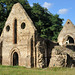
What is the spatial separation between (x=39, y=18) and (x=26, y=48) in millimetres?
15730

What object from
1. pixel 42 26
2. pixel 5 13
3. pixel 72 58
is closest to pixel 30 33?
pixel 72 58

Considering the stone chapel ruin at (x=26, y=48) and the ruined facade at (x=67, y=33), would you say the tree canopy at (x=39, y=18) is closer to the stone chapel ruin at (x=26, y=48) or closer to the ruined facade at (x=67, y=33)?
the ruined facade at (x=67, y=33)

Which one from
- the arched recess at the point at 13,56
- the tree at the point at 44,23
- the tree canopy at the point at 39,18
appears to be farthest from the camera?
the tree at the point at 44,23

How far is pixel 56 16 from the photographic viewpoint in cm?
3672

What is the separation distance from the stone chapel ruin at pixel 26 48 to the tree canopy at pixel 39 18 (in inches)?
324

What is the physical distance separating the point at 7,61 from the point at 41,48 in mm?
4857

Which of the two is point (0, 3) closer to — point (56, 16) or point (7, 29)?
point (7, 29)

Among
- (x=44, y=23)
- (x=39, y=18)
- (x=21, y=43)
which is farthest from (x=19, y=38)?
(x=44, y=23)

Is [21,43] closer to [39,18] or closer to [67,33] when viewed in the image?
[67,33]

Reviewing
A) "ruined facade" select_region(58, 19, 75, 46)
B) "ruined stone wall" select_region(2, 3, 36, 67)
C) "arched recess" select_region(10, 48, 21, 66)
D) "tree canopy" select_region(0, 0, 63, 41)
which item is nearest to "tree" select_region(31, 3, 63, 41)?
"tree canopy" select_region(0, 0, 63, 41)

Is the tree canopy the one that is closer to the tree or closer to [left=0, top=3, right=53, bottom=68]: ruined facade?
the tree

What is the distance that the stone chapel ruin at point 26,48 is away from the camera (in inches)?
595

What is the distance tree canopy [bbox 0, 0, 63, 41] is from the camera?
86.0 feet

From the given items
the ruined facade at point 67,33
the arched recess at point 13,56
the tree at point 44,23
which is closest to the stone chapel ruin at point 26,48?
the arched recess at point 13,56
